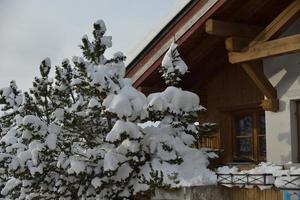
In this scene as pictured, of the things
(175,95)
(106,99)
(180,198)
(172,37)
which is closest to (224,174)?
(180,198)

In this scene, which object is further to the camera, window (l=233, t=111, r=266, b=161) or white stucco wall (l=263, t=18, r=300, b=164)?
window (l=233, t=111, r=266, b=161)

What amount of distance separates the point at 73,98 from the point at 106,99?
1.56 m

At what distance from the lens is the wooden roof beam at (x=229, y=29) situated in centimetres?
859

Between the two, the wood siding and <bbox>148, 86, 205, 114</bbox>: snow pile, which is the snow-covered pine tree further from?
the wood siding

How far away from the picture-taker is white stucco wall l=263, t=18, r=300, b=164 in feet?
29.1

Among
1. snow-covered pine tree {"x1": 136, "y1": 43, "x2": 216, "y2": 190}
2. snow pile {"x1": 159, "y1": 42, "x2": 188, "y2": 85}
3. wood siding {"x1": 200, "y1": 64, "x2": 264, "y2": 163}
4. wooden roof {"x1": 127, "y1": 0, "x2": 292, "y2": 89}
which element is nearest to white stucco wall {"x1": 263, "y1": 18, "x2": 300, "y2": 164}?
wooden roof {"x1": 127, "y1": 0, "x2": 292, "y2": 89}

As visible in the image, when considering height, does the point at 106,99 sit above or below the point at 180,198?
above

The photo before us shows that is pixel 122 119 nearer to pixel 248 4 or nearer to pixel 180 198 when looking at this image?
pixel 180 198

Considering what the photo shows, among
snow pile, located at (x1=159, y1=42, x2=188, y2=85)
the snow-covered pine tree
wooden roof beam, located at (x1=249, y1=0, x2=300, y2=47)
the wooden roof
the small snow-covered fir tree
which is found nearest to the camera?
the snow-covered pine tree

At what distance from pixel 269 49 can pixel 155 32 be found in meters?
2.13

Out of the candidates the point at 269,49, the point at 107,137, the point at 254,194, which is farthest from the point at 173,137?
the point at 269,49

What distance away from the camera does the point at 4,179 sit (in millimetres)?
12086

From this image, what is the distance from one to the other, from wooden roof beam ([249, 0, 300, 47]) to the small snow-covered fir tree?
136cm

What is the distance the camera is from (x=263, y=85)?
29.3 feet
